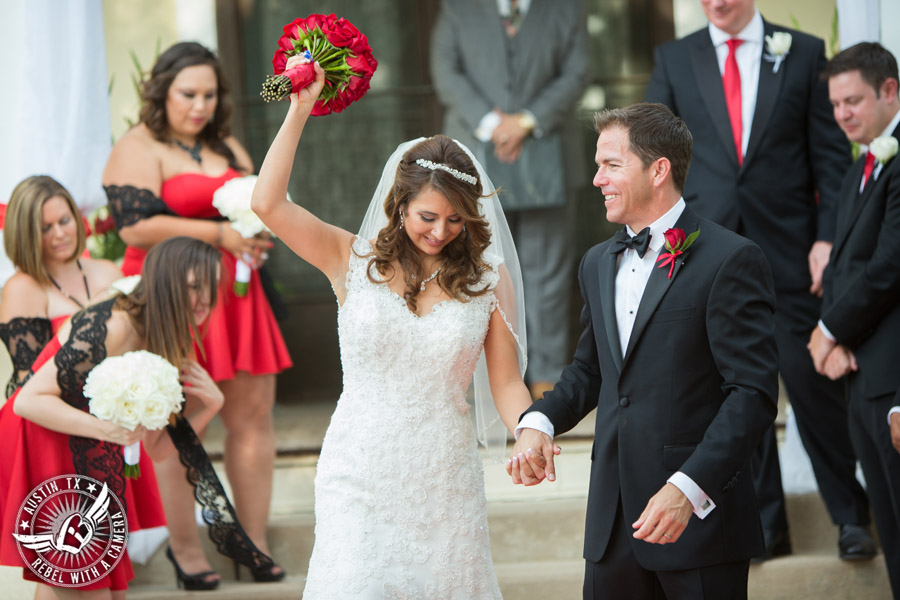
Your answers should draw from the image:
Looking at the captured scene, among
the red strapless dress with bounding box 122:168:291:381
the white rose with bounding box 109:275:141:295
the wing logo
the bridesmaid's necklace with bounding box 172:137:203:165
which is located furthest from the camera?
the bridesmaid's necklace with bounding box 172:137:203:165

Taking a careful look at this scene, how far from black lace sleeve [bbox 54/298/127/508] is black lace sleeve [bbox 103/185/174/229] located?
0.84 m

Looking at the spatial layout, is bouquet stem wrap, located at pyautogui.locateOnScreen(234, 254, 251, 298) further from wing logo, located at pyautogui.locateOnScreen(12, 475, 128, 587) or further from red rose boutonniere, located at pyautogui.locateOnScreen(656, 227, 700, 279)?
red rose boutonniere, located at pyautogui.locateOnScreen(656, 227, 700, 279)

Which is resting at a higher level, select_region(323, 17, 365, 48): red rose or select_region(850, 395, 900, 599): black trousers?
select_region(323, 17, 365, 48): red rose

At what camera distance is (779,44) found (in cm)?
458

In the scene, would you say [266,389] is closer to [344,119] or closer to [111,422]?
[111,422]

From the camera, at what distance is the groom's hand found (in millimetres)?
2645

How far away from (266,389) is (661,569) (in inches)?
101

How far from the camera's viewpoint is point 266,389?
496 centimetres

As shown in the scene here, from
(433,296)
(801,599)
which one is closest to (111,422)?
(433,296)

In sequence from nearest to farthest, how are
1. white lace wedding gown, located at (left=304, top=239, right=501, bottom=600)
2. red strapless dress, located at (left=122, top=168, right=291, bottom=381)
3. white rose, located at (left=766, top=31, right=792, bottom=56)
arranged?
white lace wedding gown, located at (left=304, top=239, right=501, bottom=600)
white rose, located at (left=766, top=31, right=792, bottom=56)
red strapless dress, located at (left=122, top=168, right=291, bottom=381)

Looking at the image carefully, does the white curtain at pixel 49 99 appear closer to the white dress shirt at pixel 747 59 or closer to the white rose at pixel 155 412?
the white rose at pixel 155 412

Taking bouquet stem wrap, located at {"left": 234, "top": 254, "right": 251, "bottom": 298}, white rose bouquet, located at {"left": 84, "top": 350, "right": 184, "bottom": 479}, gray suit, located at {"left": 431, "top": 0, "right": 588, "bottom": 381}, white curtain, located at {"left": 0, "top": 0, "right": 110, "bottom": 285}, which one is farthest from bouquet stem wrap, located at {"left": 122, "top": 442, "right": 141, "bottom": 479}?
gray suit, located at {"left": 431, "top": 0, "right": 588, "bottom": 381}

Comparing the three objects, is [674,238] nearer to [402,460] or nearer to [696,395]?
[696,395]

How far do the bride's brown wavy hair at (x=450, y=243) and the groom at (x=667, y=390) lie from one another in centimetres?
52
